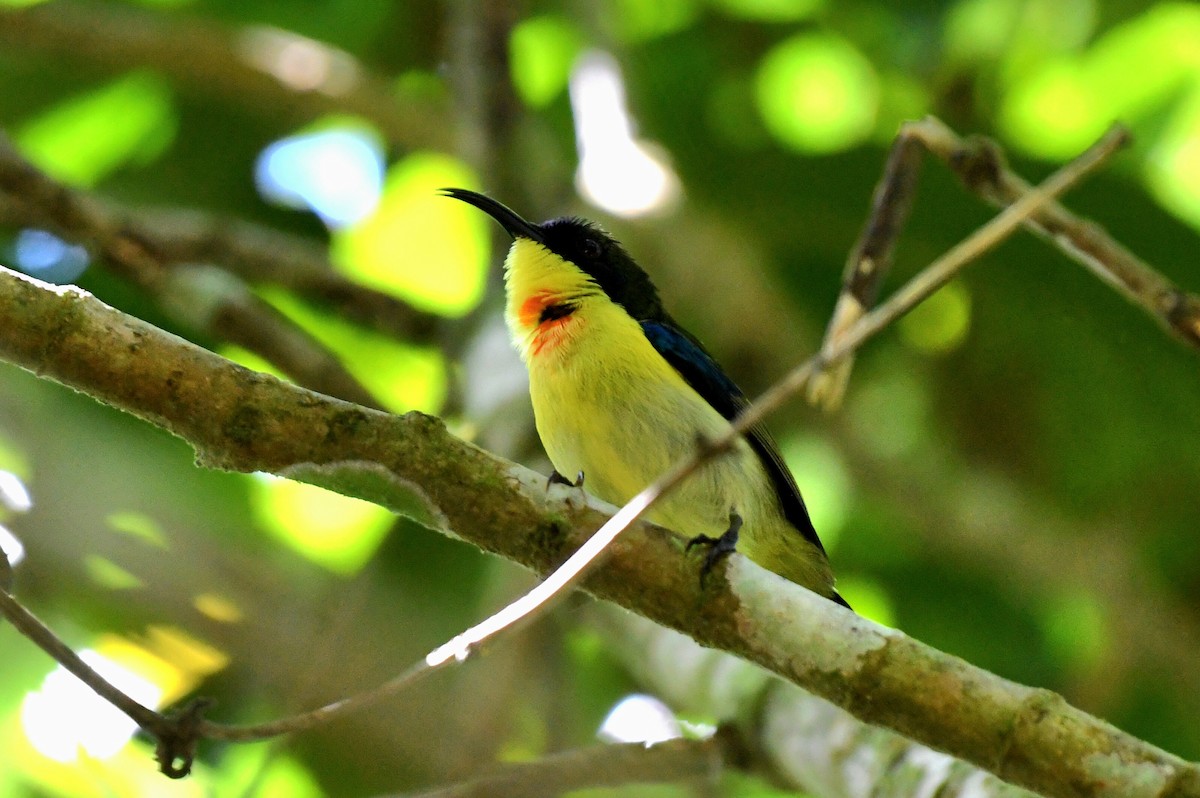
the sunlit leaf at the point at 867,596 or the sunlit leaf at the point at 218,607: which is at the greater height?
the sunlit leaf at the point at 867,596

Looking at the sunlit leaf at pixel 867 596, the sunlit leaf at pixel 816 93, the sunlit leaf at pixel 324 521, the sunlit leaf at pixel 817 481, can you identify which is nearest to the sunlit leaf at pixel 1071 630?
the sunlit leaf at pixel 867 596

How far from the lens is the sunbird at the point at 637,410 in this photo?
4.17m

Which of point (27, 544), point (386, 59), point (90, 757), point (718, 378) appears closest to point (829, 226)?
point (718, 378)

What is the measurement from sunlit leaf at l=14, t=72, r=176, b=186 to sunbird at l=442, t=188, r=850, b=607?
318 cm

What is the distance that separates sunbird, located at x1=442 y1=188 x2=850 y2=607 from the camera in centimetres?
417

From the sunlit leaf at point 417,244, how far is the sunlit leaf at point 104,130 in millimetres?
1130

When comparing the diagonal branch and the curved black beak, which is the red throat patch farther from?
the diagonal branch

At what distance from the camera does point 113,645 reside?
16.3 ft

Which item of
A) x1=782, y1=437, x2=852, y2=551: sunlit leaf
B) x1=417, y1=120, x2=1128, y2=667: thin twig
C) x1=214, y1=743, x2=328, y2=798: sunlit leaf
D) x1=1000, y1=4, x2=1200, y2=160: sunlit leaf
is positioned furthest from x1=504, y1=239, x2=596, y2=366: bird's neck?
x1=1000, y1=4, x2=1200, y2=160: sunlit leaf

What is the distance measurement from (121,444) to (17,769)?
59.4 inches

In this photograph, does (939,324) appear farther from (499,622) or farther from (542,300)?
(499,622)

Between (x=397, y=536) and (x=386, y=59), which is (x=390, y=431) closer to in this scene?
(x=397, y=536)

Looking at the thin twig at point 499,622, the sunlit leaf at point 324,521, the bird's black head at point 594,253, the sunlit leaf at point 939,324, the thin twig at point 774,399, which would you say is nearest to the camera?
the thin twig at point 774,399

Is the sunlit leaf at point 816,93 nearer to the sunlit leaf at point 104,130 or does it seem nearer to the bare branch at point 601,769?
the sunlit leaf at point 104,130
